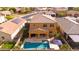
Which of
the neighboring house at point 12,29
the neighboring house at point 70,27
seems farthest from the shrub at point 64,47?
the neighboring house at point 12,29

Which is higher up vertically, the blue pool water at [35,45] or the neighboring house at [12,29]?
the neighboring house at [12,29]

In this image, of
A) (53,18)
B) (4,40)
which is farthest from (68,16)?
(4,40)

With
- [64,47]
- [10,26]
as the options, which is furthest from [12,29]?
[64,47]

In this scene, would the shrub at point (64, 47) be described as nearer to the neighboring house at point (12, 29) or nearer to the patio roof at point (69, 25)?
the patio roof at point (69, 25)

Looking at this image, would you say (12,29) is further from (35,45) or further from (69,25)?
(69,25)

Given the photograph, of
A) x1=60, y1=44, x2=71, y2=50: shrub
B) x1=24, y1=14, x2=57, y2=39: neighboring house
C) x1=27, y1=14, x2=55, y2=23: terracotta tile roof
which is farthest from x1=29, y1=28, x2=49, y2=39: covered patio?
x1=60, y1=44, x2=71, y2=50: shrub
